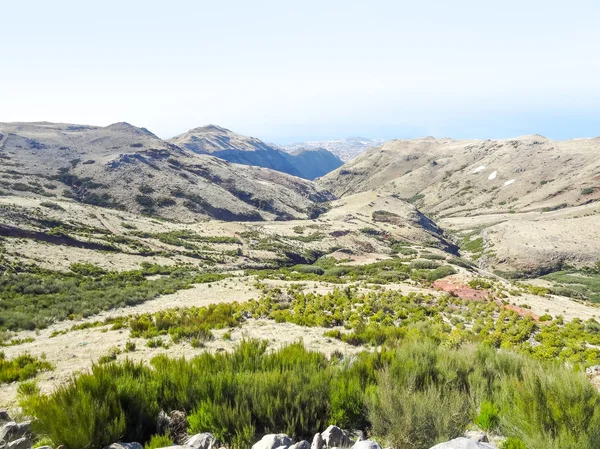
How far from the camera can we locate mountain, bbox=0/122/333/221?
98750 mm

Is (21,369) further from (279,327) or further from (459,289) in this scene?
(459,289)

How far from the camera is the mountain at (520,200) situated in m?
74.4

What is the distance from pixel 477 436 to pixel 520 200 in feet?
506

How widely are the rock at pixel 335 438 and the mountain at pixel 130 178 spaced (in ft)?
315

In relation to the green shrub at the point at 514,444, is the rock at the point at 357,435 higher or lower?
lower

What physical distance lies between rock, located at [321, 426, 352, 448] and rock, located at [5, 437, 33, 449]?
169 inches

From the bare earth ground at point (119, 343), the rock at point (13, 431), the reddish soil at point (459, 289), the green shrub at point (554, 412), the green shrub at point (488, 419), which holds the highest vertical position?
the green shrub at point (554, 412)

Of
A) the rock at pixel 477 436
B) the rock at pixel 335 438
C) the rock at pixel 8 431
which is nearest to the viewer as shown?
the rock at pixel 335 438

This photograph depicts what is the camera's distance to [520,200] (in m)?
134

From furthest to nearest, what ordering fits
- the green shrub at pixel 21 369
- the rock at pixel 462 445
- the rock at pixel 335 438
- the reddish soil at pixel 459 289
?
the reddish soil at pixel 459 289 < the green shrub at pixel 21 369 < the rock at pixel 335 438 < the rock at pixel 462 445

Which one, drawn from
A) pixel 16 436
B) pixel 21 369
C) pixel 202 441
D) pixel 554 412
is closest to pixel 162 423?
pixel 202 441

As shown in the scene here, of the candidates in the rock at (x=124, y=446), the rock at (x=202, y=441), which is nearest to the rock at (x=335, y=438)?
the rock at (x=202, y=441)

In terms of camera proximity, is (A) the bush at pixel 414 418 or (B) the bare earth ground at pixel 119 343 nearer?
(A) the bush at pixel 414 418

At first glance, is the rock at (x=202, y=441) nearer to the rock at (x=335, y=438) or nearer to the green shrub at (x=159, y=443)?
the green shrub at (x=159, y=443)
